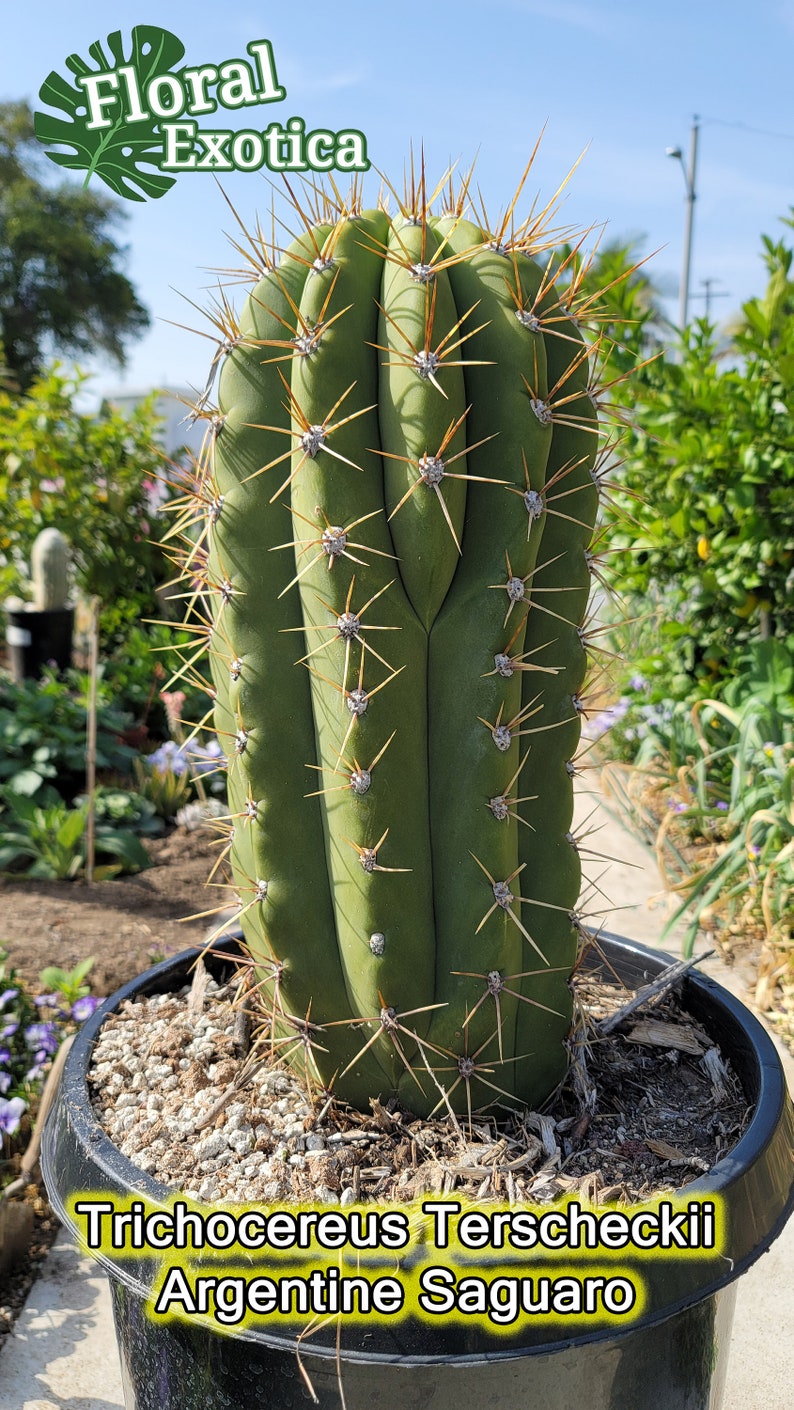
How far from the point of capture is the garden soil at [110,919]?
296 cm

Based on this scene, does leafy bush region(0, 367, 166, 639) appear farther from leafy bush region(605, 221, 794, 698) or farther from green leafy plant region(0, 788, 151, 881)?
leafy bush region(605, 221, 794, 698)

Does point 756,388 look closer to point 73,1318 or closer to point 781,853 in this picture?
point 781,853

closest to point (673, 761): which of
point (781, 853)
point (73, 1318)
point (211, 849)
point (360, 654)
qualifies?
point (781, 853)

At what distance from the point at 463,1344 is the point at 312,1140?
14.1 inches

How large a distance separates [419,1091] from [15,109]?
3380cm

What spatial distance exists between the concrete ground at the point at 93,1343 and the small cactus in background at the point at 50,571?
3.69 meters

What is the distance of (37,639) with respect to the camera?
5191 mm

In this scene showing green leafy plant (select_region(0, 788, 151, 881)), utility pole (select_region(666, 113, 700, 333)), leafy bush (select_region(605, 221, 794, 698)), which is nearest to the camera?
leafy bush (select_region(605, 221, 794, 698))

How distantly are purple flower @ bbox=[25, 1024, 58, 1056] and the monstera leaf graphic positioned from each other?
1760mm

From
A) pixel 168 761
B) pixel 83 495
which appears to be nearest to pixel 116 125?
pixel 168 761

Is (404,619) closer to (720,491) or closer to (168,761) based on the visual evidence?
(720,491)

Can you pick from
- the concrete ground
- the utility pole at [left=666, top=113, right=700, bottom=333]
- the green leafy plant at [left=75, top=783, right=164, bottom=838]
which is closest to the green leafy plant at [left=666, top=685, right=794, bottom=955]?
the concrete ground

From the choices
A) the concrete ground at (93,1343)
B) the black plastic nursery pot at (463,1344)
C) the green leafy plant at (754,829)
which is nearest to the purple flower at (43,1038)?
the concrete ground at (93,1343)

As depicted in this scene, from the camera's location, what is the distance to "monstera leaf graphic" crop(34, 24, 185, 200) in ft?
5.25
